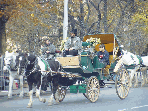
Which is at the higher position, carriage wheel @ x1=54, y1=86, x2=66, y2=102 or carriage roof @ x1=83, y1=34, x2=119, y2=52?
carriage roof @ x1=83, y1=34, x2=119, y2=52

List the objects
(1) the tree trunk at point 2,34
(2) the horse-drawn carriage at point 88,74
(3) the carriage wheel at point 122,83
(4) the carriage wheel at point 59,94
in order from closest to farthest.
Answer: (2) the horse-drawn carriage at point 88,74 → (4) the carriage wheel at point 59,94 → (3) the carriage wheel at point 122,83 → (1) the tree trunk at point 2,34

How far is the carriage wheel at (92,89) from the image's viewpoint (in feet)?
47.3

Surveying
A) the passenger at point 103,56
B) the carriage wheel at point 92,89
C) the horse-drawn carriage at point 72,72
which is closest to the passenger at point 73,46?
the horse-drawn carriage at point 72,72

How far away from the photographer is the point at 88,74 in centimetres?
1558

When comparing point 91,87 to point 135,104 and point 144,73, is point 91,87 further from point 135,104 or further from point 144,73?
point 144,73

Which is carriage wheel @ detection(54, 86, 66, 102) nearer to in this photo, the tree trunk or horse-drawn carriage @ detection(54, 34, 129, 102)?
horse-drawn carriage @ detection(54, 34, 129, 102)

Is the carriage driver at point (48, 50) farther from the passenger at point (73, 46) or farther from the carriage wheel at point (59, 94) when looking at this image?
the carriage wheel at point (59, 94)

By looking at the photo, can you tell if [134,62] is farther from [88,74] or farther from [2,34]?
[2,34]

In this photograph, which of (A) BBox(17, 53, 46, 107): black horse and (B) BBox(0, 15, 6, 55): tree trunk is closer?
(A) BBox(17, 53, 46, 107): black horse

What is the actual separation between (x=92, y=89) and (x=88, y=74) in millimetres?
1148

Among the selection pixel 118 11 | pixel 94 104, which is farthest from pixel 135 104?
pixel 118 11

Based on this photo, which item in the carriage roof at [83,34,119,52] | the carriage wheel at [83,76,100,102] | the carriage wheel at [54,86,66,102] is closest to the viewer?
the carriage wheel at [83,76,100,102]

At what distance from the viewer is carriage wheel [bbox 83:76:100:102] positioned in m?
14.4

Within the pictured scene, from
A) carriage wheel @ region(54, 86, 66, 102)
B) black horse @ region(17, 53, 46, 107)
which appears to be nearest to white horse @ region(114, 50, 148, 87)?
carriage wheel @ region(54, 86, 66, 102)
